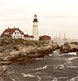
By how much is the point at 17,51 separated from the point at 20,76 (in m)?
25.3

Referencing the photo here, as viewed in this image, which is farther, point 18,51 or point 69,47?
point 69,47

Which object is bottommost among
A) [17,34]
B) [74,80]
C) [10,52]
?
[74,80]

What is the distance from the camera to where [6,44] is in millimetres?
62875

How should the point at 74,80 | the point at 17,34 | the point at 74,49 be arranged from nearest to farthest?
1. the point at 74,80
2. the point at 74,49
3. the point at 17,34

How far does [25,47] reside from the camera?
2379 inches

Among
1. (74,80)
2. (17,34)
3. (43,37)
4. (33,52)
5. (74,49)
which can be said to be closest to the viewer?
(74,80)

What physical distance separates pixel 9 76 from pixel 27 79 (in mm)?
3692

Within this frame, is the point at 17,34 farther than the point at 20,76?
Yes

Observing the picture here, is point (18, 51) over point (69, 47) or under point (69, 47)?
under

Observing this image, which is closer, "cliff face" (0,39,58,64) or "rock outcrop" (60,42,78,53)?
"cliff face" (0,39,58,64)

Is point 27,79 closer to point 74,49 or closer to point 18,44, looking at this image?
point 18,44

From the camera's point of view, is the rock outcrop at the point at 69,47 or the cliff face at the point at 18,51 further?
Result: the rock outcrop at the point at 69,47

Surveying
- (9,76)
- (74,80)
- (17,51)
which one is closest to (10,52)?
(17,51)

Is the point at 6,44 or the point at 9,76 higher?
the point at 6,44
